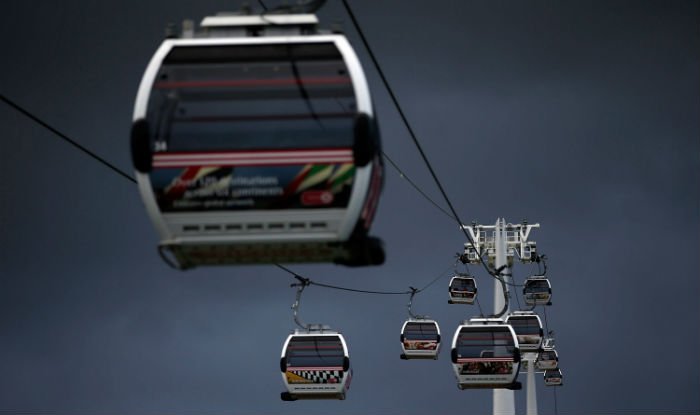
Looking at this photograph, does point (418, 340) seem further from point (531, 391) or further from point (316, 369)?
point (531, 391)

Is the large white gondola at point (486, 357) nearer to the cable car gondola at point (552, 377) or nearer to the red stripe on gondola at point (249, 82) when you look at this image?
the red stripe on gondola at point (249, 82)

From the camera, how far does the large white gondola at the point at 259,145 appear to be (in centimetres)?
1692

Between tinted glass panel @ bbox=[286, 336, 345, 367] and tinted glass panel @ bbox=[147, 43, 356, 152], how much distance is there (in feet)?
74.0

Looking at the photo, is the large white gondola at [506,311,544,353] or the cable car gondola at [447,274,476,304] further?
the cable car gondola at [447,274,476,304]

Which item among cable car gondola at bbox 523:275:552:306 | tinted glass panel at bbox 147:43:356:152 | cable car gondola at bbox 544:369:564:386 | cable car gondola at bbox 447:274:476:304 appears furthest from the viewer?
cable car gondola at bbox 544:369:564:386

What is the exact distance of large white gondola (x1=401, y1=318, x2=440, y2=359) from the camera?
52.4 meters

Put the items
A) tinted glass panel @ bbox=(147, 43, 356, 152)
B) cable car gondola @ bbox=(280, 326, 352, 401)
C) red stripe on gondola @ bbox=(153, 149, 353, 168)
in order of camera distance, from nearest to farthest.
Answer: red stripe on gondola @ bbox=(153, 149, 353, 168) < tinted glass panel @ bbox=(147, 43, 356, 152) < cable car gondola @ bbox=(280, 326, 352, 401)

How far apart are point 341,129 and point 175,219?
173 cm

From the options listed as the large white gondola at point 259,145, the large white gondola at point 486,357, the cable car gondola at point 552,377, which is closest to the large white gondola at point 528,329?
the large white gondola at point 486,357

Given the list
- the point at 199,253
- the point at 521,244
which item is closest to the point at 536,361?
the point at 521,244

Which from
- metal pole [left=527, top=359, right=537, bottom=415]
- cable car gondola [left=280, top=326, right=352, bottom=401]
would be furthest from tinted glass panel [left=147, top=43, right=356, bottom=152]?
metal pole [left=527, top=359, right=537, bottom=415]

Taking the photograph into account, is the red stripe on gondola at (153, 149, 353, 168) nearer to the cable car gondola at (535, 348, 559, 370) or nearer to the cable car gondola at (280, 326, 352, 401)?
the cable car gondola at (280, 326, 352, 401)

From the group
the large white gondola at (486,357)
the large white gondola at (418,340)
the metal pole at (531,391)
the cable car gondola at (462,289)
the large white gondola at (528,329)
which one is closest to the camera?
the large white gondola at (486,357)

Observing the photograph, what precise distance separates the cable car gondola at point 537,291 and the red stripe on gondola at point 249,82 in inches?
1945
